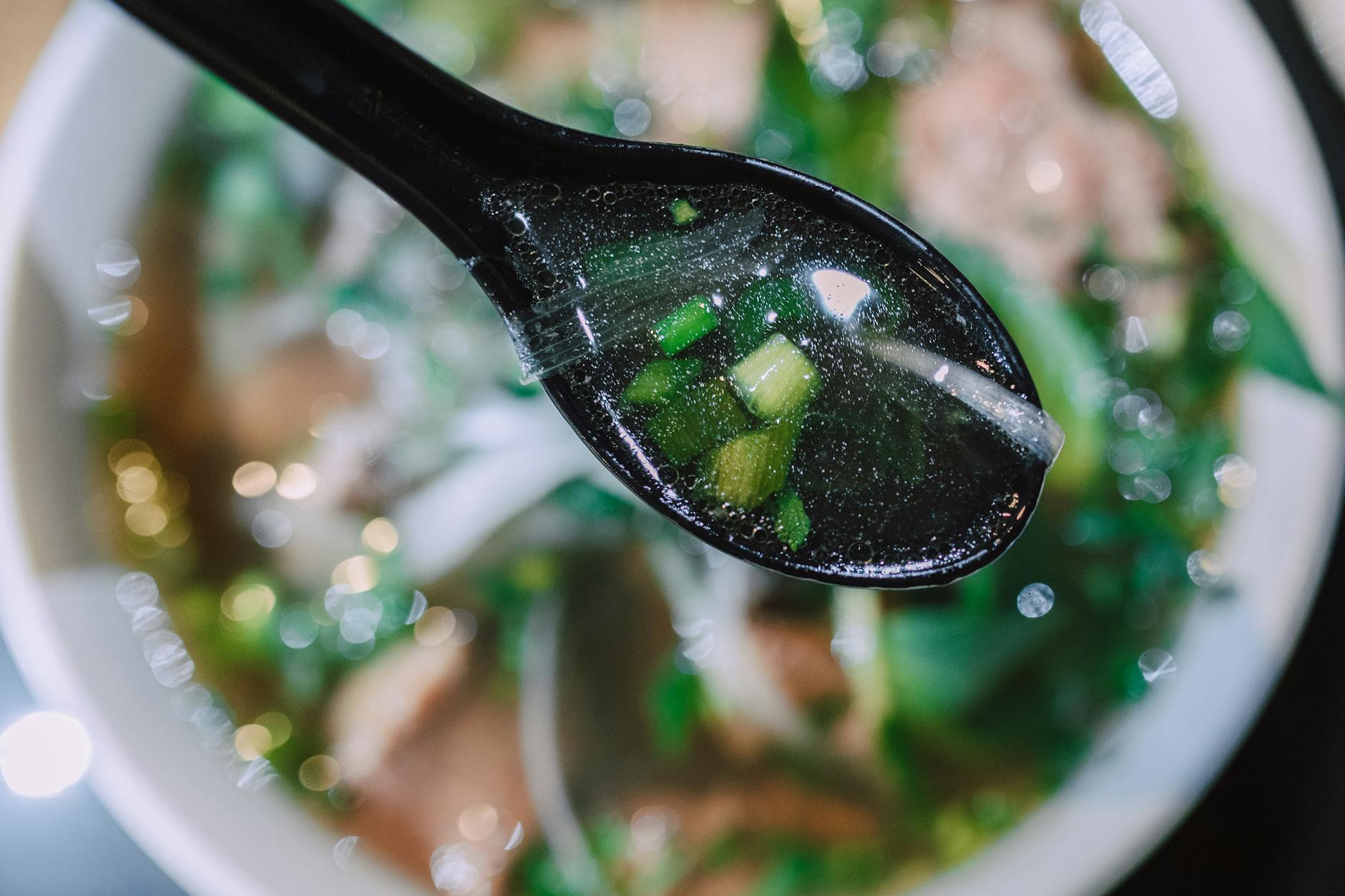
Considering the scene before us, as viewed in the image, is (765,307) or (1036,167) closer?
(765,307)

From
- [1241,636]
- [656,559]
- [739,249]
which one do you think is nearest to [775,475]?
[739,249]

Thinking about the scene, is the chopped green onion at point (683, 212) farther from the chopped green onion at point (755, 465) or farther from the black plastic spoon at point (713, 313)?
the chopped green onion at point (755, 465)

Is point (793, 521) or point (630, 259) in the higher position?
point (630, 259)

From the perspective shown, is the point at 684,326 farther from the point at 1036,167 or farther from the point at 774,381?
the point at 1036,167

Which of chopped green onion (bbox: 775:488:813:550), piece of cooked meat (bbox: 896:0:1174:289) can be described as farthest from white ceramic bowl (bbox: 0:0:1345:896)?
chopped green onion (bbox: 775:488:813:550)

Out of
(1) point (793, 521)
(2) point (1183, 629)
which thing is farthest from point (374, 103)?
(2) point (1183, 629)

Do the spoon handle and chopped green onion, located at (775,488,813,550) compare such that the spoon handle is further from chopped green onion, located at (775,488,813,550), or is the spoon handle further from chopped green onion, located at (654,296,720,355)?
chopped green onion, located at (775,488,813,550)

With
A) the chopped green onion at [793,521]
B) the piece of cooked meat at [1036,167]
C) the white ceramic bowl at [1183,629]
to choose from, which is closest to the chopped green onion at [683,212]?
the chopped green onion at [793,521]
